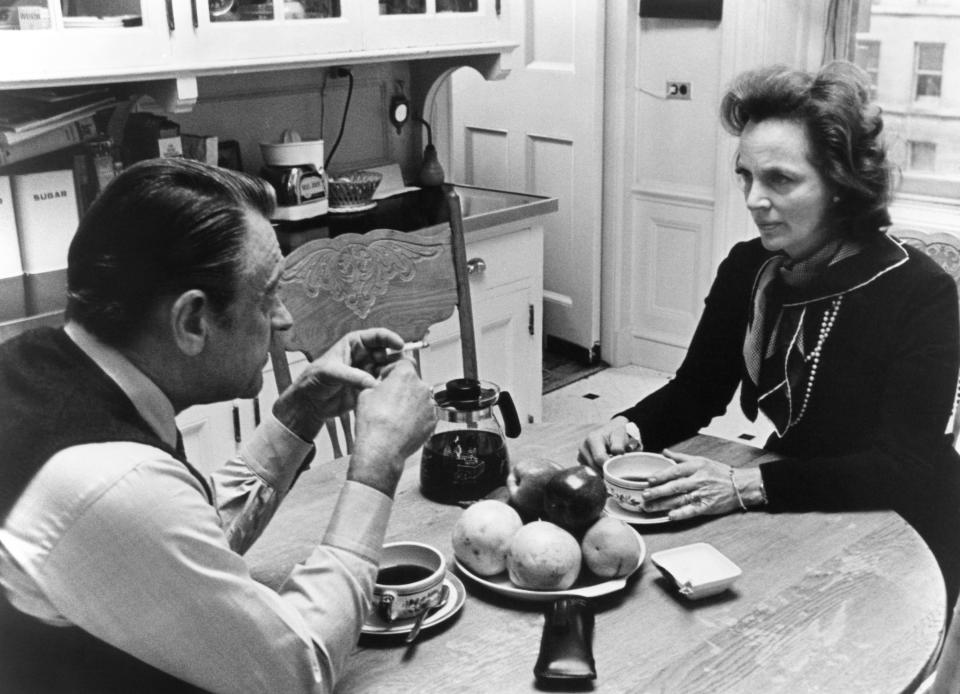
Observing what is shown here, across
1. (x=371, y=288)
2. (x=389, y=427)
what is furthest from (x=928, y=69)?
(x=389, y=427)

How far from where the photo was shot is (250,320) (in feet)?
3.43

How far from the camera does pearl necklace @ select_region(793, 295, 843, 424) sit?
166cm

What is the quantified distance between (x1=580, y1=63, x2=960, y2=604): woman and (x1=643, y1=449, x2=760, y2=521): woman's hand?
161mm

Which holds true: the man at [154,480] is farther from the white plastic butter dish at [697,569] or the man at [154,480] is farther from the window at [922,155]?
the window at [922,155]

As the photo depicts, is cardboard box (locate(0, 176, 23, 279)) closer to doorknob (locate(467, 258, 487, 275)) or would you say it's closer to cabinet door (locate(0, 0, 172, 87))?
cabinet door (locate(0, 0, 172, 87))

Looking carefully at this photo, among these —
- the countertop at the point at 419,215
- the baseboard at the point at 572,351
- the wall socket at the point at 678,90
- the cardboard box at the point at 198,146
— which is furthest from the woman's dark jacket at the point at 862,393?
the baseboard at the point at 572,351

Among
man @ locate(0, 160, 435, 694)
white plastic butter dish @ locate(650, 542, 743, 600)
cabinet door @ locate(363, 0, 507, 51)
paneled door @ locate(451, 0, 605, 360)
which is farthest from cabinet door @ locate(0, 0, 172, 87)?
paneled door @ locate(451, 0, 605, 360)

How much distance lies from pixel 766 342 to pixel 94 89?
5.25 feet

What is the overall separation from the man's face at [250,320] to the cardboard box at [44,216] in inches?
51.3

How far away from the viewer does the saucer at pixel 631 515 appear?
132 cm

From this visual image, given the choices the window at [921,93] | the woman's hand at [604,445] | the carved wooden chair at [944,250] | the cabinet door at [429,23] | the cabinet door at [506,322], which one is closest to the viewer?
the woman's hand at [604,445]

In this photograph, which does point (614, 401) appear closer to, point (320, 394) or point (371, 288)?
point (371, 288)

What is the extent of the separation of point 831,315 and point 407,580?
0.87 m

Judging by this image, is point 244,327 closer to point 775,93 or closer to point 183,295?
point 183,295
